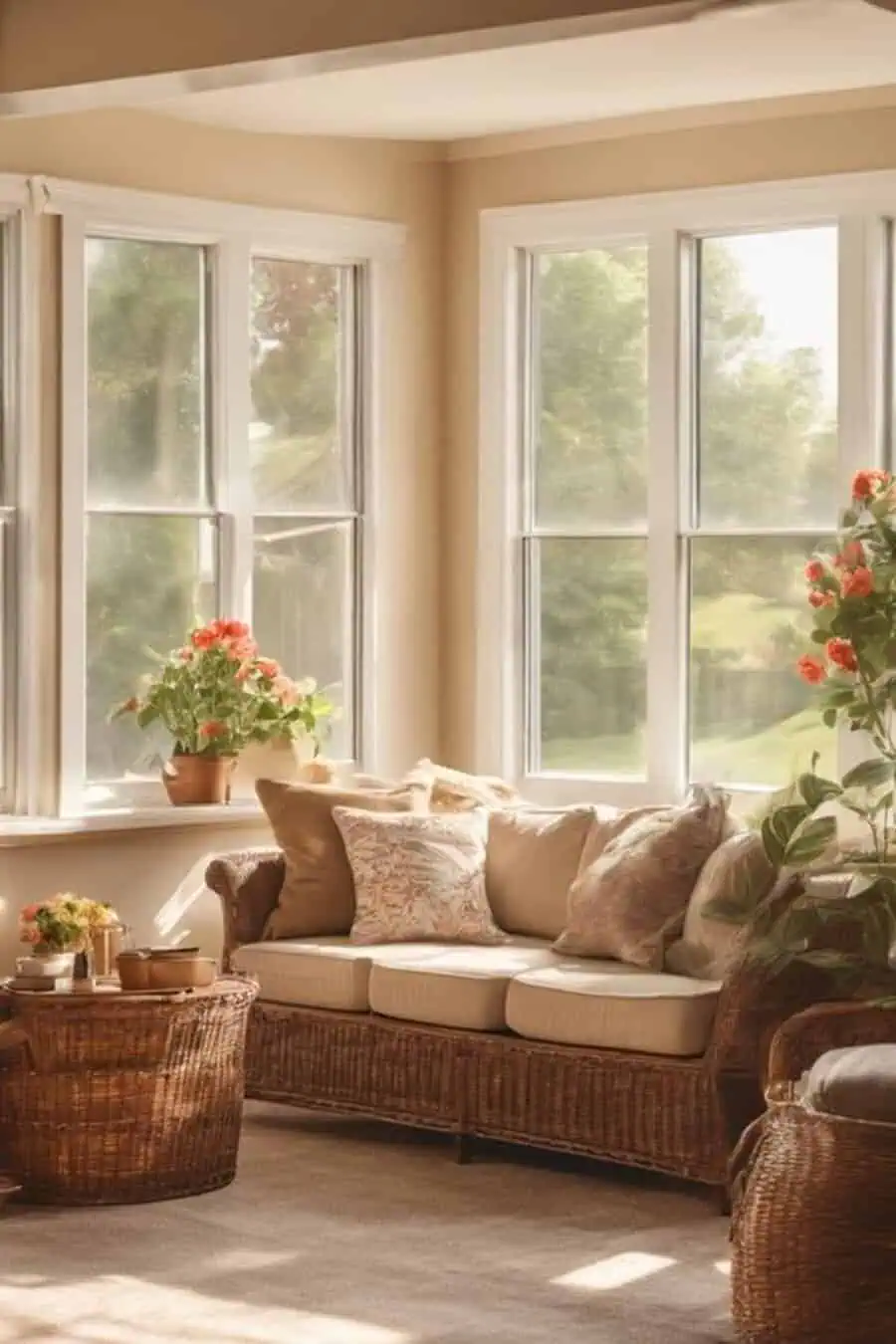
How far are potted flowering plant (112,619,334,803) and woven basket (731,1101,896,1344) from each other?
3.14 m

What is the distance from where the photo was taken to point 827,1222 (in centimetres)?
461

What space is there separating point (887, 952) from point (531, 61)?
260cm

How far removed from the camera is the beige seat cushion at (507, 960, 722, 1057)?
19.7ft

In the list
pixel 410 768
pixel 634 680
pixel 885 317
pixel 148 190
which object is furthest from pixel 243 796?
pixel 885 317

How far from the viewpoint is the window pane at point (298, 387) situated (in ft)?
25.9

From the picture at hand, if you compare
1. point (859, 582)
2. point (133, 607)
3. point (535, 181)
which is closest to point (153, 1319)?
point (859, 582)

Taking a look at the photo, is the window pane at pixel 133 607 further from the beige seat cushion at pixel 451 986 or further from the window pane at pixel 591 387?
the beige seat cushion at pixel 451 986

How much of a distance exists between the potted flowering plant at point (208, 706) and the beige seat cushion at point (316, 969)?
0.71 meters

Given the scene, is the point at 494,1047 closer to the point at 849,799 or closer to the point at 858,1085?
the point at 849,799

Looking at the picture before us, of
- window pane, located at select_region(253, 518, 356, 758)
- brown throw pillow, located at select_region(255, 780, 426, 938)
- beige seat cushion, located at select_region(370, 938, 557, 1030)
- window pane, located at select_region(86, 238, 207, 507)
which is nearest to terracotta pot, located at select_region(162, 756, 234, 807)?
brown throw pillow, located at select_region(255, 780, 426, 938)

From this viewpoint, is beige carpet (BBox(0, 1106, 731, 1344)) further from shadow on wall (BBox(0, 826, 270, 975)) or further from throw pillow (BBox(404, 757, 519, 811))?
throw pillow (BBox(404, 757, 519, 811))

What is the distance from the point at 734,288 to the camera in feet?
24.6

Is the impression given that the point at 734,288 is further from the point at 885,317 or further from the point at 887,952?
the point at 887,952

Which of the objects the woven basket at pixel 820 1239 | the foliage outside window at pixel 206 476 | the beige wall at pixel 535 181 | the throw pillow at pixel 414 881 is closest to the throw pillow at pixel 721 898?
the throw pillow at pixel 414 881
